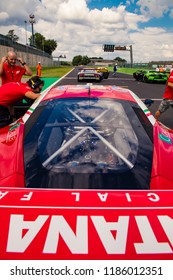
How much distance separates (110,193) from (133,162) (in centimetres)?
63

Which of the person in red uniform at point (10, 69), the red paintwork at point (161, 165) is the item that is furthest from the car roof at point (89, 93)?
the person in red uniform at point (10, 69)

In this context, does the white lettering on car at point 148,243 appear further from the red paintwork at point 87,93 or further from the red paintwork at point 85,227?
the red paintwork at point 87,93

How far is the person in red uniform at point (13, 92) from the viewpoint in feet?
14.6

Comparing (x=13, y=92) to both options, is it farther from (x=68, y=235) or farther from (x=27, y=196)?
(x=68, y=235)

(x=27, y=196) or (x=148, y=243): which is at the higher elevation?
(x=27, y=196)

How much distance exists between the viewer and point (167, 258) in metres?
1.46

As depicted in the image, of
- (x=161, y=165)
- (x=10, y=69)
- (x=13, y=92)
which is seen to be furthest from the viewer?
(x=10, y=69)

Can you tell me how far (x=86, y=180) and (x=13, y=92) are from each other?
9.30 ft

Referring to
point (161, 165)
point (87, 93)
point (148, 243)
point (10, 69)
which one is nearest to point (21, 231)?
point (148, 243)

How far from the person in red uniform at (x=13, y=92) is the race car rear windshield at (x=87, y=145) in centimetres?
137

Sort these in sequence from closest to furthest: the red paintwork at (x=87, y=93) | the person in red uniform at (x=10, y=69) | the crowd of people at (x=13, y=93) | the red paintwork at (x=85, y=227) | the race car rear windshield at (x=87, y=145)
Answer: the red paintwork at (x=85, y=227) → the race car rear windshield at (x=87, y=145) → the red paintwork at (x=87, y=93) → the crowd of people at (x=13, y=93) → the person in red uniform at (x=10, y=69)

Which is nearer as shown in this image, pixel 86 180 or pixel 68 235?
pixel 68 235

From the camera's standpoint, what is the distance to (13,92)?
183 inches

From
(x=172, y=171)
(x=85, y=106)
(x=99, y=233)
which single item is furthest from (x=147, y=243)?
(x=85, y=106)
